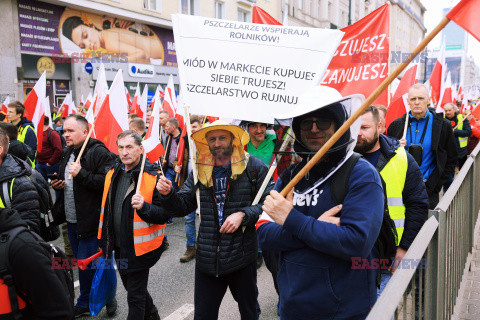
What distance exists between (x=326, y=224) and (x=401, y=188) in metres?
1.55

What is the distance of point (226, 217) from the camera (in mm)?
3191

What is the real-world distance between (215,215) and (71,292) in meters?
1.11

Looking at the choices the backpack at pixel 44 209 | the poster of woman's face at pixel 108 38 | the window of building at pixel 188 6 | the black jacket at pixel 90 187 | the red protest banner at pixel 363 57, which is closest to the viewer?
the backpack at pixel 44 209

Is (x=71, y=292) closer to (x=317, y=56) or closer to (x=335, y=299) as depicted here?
(x=335, y=299)

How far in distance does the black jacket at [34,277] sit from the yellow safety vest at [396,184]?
221 centimetres

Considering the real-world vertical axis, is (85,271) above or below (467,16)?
below

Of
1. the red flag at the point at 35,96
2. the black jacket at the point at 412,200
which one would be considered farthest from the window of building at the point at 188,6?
the black jacket at the point at 412,200

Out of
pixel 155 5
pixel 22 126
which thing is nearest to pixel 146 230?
pixel 22 126

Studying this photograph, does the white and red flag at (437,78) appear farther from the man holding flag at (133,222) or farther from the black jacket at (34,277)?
the black jacket at (34,277)

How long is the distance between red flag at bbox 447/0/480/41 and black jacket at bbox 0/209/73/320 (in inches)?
86.0

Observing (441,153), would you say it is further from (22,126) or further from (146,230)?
(22,126)

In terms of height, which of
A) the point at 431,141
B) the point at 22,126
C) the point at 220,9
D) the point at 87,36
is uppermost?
the point at 220,9

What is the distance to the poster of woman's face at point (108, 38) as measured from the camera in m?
18.9

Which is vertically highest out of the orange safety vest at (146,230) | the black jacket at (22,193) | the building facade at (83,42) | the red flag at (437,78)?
the building facade at (83,42)
